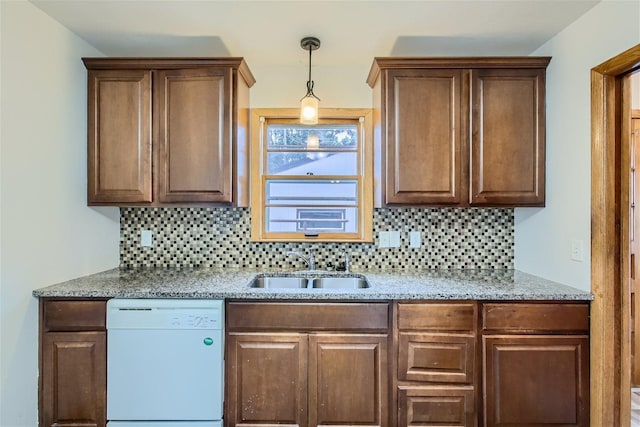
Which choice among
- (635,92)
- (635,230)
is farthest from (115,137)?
(635,230)

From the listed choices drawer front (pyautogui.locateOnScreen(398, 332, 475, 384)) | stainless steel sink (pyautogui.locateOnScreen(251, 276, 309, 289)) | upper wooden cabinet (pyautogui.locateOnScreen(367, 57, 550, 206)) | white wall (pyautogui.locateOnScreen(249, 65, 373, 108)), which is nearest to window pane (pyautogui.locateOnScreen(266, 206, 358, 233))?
stainless steel sink (pyautogui.locateOnScreen(251, 276, 309, 289))

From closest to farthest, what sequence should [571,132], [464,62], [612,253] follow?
[612,253] → [571,132] → [464,62]

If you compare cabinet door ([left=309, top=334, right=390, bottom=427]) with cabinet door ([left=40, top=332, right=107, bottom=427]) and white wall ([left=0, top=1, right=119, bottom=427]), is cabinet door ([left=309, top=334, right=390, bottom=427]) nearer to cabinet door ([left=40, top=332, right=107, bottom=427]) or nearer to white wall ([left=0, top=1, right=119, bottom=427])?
cabinet door ([left=40, top=332, right=107, bottom=427])

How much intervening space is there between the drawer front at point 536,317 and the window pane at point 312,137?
149 centimetres

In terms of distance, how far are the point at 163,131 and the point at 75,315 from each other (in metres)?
1.19

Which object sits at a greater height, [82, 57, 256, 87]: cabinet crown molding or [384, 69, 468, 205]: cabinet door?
[82, 57, 256, 87]: cabinet crown molding

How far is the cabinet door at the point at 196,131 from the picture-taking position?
2.28m

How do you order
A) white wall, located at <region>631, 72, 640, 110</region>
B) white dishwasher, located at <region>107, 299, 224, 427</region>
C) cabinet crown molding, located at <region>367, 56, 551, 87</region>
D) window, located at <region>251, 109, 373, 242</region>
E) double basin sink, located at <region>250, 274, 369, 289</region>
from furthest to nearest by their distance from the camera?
window, located at <region>251, 109, 373, 242</region> < white wall, located at <region>631, 72, 640, 110</region> < double basin sink, located at <region>250, 274, 369, 289</region> < cabinet crown molding, located at <region>367, 56, 551, 87</region> < white dishwasher, located at <region>107, 299, 224, 427</region>

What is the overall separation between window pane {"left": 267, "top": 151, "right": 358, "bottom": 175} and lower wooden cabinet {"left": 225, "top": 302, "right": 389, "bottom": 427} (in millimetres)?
1138

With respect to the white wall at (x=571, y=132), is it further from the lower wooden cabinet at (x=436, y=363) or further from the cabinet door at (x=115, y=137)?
the cabinet door at (x=115, y=137)

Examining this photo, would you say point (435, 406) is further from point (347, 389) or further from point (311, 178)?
point (311, 178)

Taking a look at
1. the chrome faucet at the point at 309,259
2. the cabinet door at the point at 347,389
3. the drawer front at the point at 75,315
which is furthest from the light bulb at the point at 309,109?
the drawer front at the point at 75,315

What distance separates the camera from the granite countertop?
192cm

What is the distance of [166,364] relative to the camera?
75.5 inches
